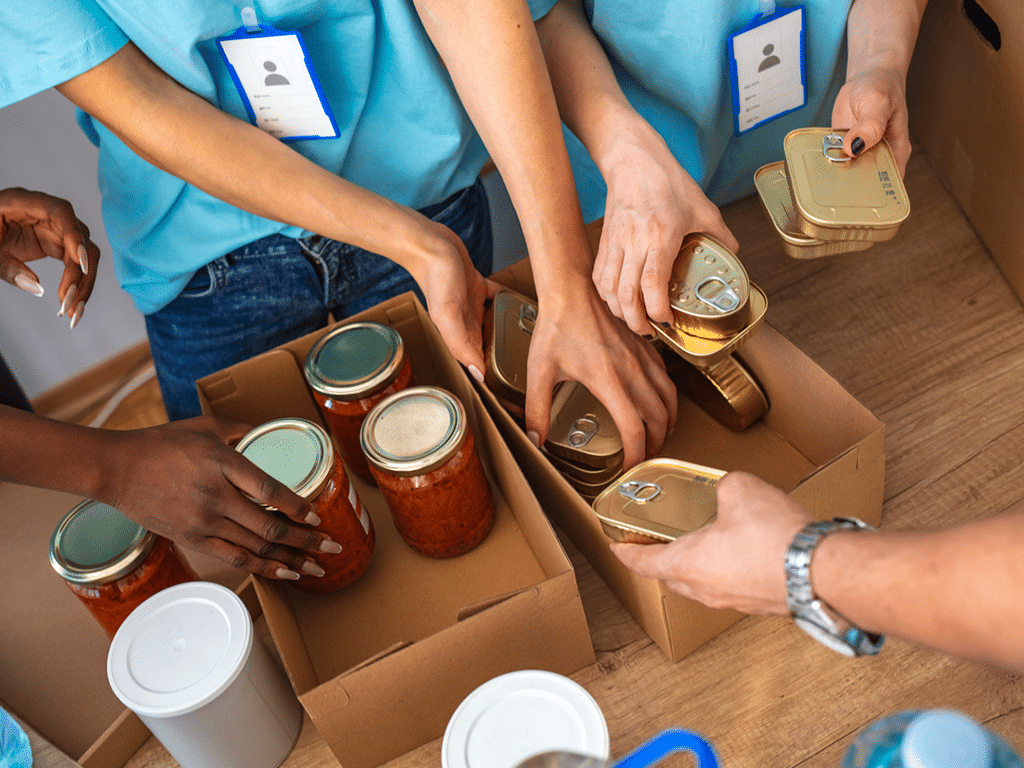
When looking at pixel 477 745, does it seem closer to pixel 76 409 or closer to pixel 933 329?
pixel 933 329

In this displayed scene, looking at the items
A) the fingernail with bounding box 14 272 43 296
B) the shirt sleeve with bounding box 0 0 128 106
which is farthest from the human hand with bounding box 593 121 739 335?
the fingernail with bounding box 14 272 43 296

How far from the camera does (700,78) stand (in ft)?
3.65

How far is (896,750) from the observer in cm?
43

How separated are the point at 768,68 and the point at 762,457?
0.56 m

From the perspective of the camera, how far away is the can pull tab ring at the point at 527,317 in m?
1.01

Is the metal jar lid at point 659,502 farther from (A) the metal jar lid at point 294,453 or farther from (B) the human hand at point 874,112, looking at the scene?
Result: (B) the human hand at point 874,112

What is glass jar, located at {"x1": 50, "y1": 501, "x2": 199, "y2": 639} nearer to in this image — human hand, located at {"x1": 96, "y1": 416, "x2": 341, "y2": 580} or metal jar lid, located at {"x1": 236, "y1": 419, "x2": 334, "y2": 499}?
human hand, located at {"x1": 96, "y1": 416, "x2": 341, "y2": 580}

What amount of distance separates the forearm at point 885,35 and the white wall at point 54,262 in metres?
0.79

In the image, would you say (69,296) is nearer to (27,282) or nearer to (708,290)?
(27,282)

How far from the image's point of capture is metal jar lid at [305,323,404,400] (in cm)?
95

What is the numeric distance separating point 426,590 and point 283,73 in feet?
2.13

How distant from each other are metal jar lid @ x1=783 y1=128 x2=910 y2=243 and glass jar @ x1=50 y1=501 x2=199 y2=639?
30.2 inches

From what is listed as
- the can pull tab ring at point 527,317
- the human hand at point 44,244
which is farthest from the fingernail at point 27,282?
the can pull tab ring at point 527,317

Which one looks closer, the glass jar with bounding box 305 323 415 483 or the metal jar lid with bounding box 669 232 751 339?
the metal jar lid with bounding box 669 232 751 339
